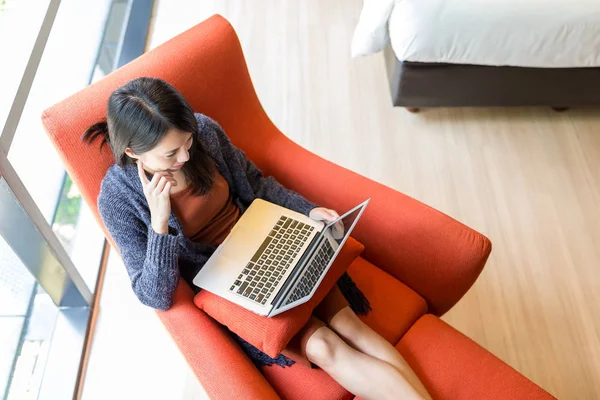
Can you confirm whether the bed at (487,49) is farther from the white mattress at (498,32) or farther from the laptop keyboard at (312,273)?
the laptop keyboard at (312,273)

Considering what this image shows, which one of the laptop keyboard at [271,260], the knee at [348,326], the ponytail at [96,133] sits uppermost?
the ponytail at [96,133]

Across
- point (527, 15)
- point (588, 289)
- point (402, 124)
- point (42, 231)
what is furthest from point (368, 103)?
point (42, 231)

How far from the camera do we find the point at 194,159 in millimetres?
1282

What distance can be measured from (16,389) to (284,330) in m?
1.07

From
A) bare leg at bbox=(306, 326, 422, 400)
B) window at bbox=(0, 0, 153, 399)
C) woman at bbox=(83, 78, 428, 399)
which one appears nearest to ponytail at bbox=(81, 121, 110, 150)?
woman at bbox=(83, 78, 428, 399)

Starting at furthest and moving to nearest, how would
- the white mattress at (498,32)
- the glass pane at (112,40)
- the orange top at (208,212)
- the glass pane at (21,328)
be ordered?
the glass pane at (112,40) < the white mattress at (498,32) < the glass pane at (21,328) < the orange top at (208,212)

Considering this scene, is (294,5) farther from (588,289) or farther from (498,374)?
(498,374)

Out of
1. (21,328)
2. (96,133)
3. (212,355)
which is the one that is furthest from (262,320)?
(21,328)

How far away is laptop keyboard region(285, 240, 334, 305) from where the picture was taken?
3.92 ft

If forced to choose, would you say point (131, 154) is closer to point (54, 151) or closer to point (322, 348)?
point (322, 348)

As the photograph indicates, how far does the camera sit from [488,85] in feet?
7.21

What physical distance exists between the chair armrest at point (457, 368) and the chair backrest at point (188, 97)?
2.29 ft

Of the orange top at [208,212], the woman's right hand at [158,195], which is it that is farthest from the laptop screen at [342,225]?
the woman's right hand at [158,195]

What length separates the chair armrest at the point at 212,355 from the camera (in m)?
1.15
